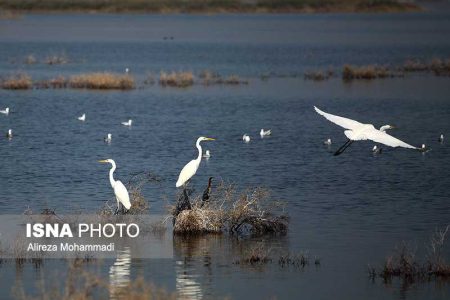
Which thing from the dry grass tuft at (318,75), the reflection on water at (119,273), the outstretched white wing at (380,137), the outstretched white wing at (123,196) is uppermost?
the dry grass tuft at (318,75)

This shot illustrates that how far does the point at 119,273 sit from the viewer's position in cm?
1634

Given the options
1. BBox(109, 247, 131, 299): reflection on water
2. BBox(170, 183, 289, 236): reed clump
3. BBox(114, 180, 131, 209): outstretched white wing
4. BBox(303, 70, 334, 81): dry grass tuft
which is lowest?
BBox(109, 247, 131, 299): reflection on water

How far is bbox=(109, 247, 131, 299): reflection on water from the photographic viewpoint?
593 inches

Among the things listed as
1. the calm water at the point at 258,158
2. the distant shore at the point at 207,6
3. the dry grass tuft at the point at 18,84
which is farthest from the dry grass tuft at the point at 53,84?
the distant shore at the point at 207,6

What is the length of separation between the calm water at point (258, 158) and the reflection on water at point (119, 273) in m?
0.06

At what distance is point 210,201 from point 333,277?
302cm

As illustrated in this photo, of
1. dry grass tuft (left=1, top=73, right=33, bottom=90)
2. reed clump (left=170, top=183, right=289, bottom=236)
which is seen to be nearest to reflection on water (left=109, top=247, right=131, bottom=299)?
reed clump (left=170, top=183, right=289, bottom=236)

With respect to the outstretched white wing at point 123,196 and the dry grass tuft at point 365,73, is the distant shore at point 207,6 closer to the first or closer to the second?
the dry grass tuft at point 365,73

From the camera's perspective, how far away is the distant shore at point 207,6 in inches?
4825

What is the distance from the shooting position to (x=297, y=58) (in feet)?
212

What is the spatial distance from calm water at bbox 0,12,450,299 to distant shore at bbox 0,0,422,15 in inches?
2145

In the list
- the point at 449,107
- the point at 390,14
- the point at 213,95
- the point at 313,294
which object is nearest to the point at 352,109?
the point at 449,107

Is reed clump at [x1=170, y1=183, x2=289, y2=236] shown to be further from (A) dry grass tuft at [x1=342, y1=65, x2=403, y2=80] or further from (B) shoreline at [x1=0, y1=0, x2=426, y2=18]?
(B) shoreline at [x1=0, y1=0, x2=426, y2=18]

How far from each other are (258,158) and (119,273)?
12.3 metres
